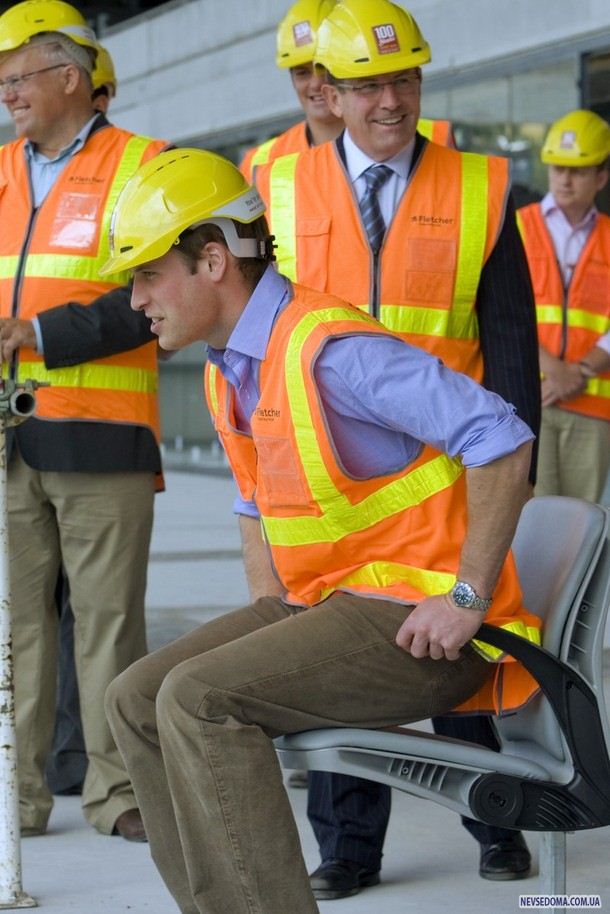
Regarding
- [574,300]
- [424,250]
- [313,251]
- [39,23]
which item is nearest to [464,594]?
[424,250]

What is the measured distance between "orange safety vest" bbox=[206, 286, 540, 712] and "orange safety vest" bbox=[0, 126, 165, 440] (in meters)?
1.37

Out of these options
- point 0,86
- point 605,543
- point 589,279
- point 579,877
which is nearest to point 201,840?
point 605,543

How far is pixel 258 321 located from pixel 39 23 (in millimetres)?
1676

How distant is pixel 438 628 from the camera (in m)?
2.85

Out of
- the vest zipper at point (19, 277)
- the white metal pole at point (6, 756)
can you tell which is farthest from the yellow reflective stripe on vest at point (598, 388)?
the white metal pole at point (6, 756)

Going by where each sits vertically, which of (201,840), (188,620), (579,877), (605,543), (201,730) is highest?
(605,543)

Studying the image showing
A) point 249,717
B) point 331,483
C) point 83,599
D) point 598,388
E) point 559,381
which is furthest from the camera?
point 598,388

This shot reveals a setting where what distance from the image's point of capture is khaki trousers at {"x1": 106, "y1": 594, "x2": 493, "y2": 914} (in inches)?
108

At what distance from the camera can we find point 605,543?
303cm

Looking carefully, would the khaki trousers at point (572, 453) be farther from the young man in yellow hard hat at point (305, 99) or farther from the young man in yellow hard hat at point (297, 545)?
the young man in yellow hard hat at point (297, 545)

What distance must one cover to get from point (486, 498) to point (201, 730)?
0.60m

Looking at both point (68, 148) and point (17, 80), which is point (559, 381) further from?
point (17, 80)

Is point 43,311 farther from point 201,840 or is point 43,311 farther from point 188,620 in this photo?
point 188,620

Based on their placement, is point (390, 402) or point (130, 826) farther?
point (130, 826)
